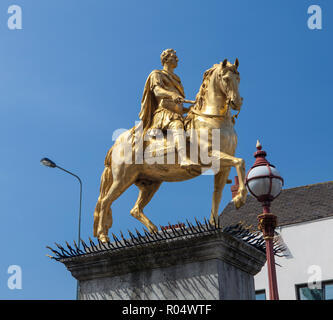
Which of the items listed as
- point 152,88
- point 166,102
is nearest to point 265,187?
point 166,102

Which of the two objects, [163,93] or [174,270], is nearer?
[174,270]

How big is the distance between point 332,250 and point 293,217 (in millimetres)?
2692

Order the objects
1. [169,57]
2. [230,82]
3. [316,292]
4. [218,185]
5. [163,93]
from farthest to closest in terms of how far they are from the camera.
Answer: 1. [316,292]
2. [169,57]
3. [163,93]
4. [230,82]
5. [218,185]

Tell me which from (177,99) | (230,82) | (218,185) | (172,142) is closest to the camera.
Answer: (218,185)

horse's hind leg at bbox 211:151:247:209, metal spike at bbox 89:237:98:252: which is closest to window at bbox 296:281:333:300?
horse's hind leg at bbox 211:151:247:209

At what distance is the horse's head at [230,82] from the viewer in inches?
407

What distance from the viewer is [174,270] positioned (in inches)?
355

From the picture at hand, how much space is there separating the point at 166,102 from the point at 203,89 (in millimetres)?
745

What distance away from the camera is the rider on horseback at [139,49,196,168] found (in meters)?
10.4

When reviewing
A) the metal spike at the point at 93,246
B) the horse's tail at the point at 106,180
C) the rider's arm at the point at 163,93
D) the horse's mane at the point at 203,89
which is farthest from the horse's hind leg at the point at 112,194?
the horse's mane at the point at 203,89

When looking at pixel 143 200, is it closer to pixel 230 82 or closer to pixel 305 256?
pixel 230 82

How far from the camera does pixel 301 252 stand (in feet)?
81.3
